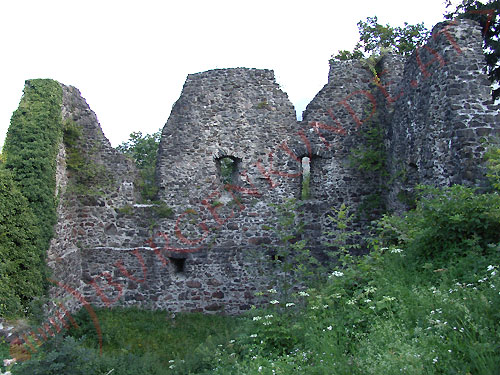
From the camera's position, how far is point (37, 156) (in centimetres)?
798

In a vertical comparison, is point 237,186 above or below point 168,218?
above

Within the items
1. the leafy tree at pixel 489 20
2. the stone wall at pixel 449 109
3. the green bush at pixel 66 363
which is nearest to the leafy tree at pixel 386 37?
the leafy tree at pixel 489 20

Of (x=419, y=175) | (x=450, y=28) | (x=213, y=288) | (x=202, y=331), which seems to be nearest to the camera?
(x=450, y=28)

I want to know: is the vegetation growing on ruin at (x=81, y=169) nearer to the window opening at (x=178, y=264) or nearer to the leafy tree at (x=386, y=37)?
the window opening at (x=178, y=264)

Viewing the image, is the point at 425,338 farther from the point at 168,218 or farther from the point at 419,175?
the point at 168,218

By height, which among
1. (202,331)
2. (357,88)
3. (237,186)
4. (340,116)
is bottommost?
(202,331)

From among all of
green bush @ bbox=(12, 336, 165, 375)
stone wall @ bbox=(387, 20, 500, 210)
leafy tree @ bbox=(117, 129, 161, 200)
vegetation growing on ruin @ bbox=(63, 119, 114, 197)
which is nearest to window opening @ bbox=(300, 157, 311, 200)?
stone wall @ bbox=(387, 20, 500, 210)

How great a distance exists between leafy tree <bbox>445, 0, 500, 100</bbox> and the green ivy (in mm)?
11988

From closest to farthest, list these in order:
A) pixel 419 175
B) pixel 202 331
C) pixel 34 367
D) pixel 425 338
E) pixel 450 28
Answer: pixel 425 338 < pixel 34 367 < pixel 450 28 < pixel 419 175 < pixel 202 331

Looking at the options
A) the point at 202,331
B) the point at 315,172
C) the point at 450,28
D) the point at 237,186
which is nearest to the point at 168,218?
the point at 237,186

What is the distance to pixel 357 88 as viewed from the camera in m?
10.2

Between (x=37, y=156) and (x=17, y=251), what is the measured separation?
1.96m

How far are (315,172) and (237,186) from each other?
2040mm

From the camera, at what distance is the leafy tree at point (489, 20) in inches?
483
